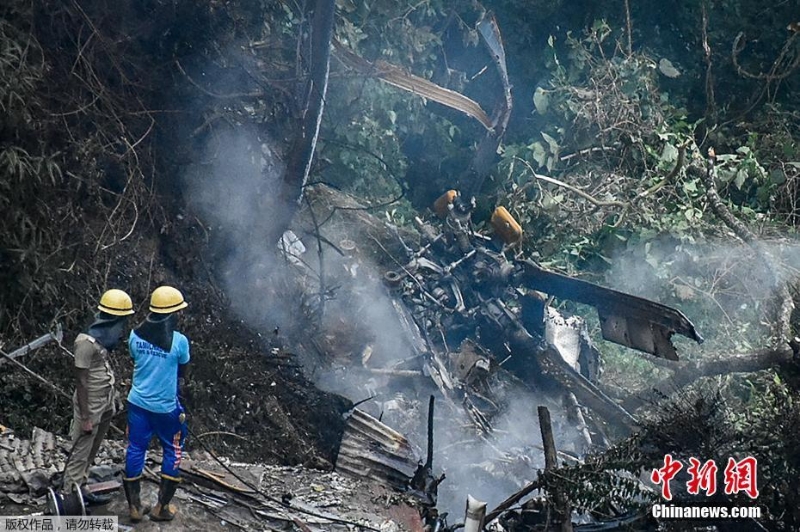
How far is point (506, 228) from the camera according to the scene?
11102 mm

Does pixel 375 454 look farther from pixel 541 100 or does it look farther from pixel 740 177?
pixel 541 100

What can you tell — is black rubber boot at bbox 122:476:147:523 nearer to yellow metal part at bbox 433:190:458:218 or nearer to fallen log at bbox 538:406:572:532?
fallen log at bbox 538:406:572:532

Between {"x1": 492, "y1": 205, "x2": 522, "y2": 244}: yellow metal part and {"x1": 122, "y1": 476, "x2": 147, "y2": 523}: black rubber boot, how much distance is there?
285 inches

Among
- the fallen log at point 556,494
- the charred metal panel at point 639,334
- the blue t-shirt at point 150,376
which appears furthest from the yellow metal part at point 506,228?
the blue t-shirt at point 150,376

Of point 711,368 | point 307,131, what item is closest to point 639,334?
point 711,368

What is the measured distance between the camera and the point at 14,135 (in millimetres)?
6984

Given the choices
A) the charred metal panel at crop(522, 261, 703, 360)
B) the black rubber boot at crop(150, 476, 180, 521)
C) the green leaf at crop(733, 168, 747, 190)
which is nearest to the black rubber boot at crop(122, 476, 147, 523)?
the black rubber boot at crop(150, 476, 180, 521)

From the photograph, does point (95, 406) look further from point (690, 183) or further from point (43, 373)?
point (690, 183)

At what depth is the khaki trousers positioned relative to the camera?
4797 millimetres

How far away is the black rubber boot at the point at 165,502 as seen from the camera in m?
4.95

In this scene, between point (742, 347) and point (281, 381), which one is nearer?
point (281, 381)

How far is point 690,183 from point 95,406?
9.82 meters

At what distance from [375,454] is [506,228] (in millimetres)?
5041

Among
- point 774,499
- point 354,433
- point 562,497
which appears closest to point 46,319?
point 354,433
